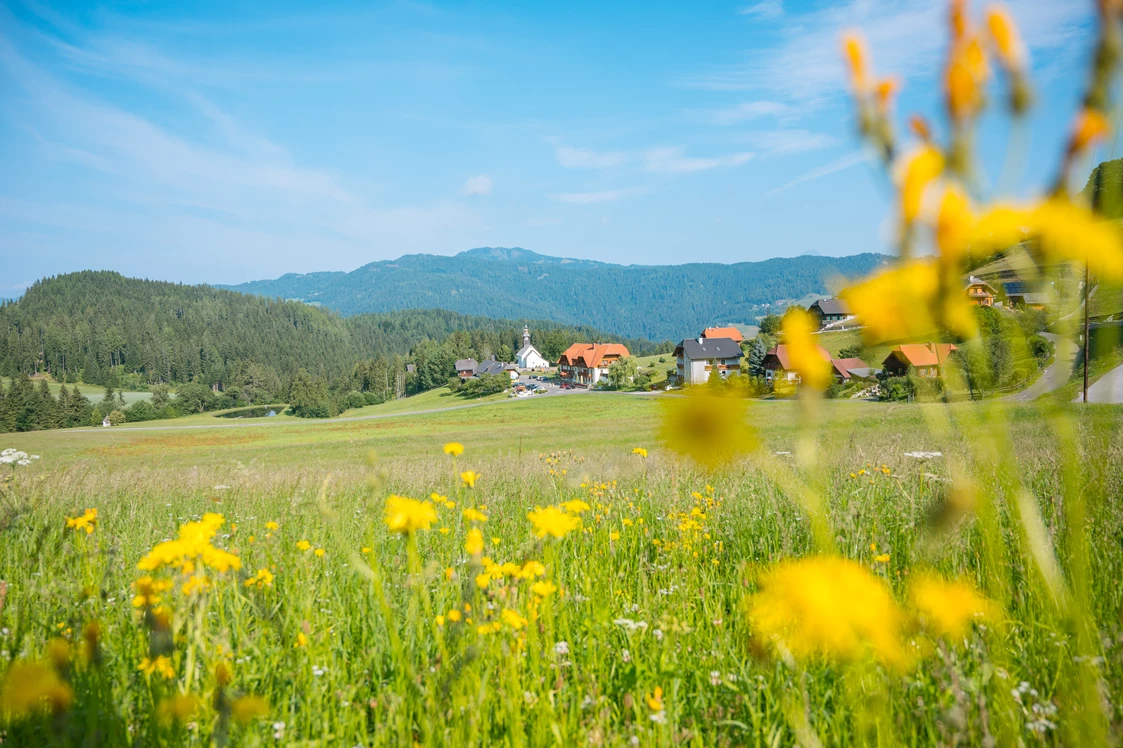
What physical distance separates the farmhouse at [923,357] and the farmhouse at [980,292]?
0.25ft

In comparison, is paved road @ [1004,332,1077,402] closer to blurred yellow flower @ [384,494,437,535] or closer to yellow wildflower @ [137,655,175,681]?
blurred yellow flower @ [384,494,437,535]

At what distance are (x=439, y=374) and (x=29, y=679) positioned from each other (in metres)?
112

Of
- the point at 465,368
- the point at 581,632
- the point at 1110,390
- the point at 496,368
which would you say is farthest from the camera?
the point at 496,368

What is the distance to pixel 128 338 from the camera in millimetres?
159375

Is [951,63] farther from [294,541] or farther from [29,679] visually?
→ [294,541]

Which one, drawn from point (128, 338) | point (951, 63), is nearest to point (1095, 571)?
point (951, 63)

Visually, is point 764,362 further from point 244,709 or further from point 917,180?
point 244,709

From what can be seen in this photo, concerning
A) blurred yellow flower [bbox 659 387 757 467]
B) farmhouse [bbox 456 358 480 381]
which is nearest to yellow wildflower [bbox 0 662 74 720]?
blurred yellow flower [bbox 659 387 757 467]

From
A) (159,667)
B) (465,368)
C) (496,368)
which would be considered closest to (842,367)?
(159,667)

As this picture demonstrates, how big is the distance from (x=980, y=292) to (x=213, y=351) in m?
185

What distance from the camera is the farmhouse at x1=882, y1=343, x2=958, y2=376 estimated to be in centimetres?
93

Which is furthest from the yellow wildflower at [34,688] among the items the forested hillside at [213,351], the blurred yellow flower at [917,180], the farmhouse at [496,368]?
the farmhouse at [496,368]

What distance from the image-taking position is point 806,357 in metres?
0.63

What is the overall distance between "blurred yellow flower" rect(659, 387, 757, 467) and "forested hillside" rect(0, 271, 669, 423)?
3706 inches
